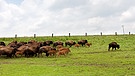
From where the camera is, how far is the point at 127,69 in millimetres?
23719

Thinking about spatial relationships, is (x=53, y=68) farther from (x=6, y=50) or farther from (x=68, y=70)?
(x=6, y=50)

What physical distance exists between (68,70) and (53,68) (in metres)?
1.78

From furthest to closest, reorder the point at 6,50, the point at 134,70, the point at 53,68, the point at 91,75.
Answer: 1. the point at 6,50
2. the point at 53,68
3. the point at 134,70
4. the point at 91,75

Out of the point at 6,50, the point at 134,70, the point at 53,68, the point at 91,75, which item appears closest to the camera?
the point at 91,75

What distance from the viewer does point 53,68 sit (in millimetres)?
24828

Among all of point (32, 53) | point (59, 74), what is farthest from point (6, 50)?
point (59, 74)

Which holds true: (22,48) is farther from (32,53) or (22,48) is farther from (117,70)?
(117,70)

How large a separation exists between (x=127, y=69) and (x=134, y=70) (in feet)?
2.39

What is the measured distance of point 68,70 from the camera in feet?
77.4

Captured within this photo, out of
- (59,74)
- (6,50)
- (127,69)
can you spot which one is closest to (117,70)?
(127,69)

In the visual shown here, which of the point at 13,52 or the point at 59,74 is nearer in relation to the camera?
the point at 59,74

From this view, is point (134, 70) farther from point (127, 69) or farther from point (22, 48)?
point (22, 48)

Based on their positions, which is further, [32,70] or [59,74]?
[32,70]

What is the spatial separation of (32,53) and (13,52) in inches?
90.5
